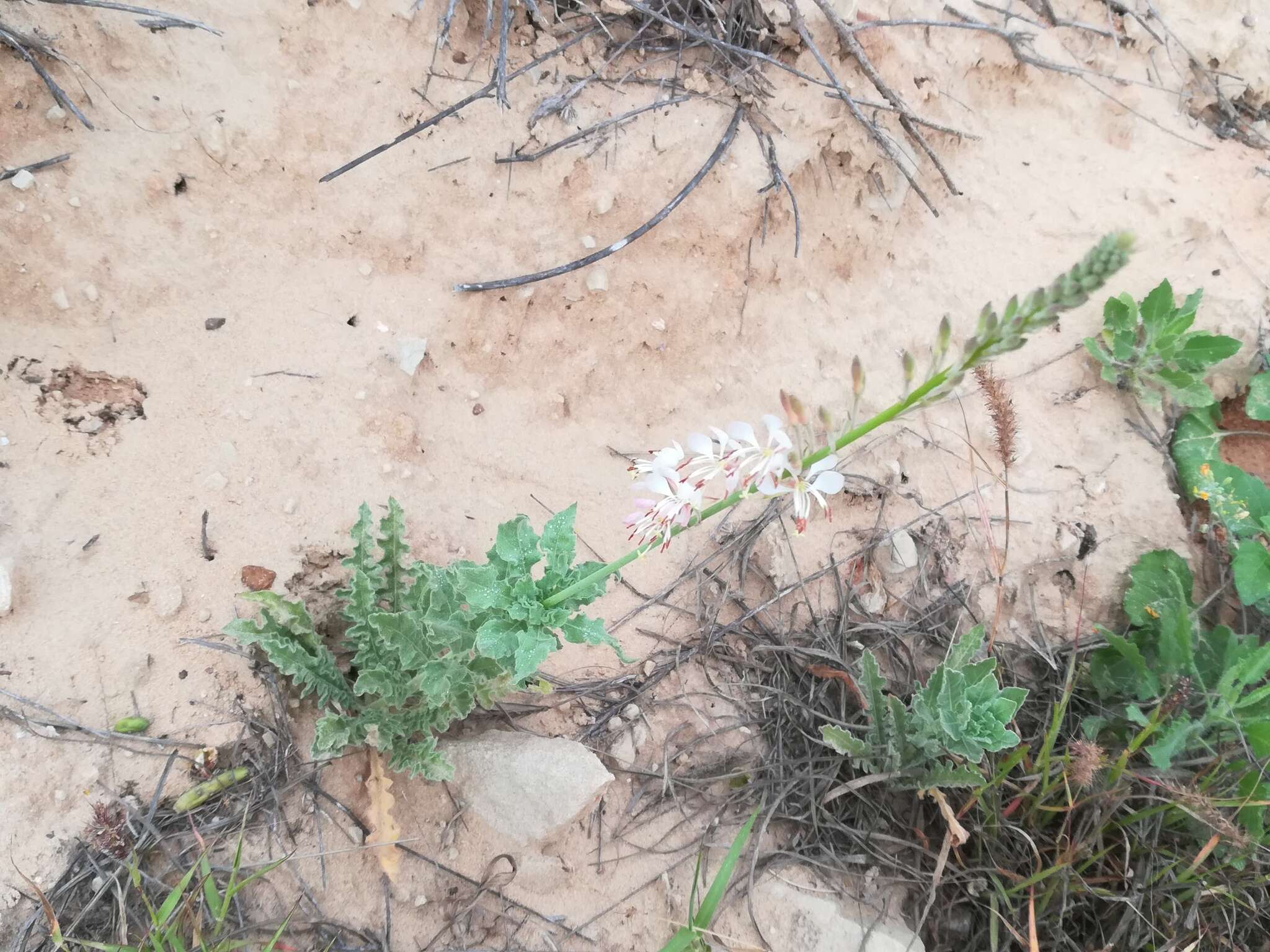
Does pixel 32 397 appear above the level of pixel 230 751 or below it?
above

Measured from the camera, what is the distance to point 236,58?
8.25ft

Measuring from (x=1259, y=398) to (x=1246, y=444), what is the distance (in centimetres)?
25

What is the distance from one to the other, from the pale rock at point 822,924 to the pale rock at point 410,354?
1.84 meters

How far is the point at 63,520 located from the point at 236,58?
4.88 feet

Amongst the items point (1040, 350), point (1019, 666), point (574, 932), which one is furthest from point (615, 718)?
point (1040, 350)

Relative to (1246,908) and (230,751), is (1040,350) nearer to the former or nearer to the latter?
(1246,908)

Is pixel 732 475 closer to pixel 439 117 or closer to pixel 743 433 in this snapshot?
pixel 743 433

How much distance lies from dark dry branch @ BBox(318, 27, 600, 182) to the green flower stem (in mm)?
1607

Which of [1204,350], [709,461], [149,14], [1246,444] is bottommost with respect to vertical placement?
[1246,444]

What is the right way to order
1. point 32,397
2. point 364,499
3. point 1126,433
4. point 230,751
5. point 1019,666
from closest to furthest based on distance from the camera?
1. point 230,751
2. point 32,397
3. point 364,499
4. point 1019,666
5. point 1126,433

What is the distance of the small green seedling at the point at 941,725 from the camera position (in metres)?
2.12

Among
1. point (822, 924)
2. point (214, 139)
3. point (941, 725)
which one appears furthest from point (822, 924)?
point (214, 139)

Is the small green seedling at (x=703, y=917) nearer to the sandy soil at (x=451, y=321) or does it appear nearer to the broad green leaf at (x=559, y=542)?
the sandy soil at (x=451, y=321)

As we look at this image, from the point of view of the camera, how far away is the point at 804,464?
4.75 ft
